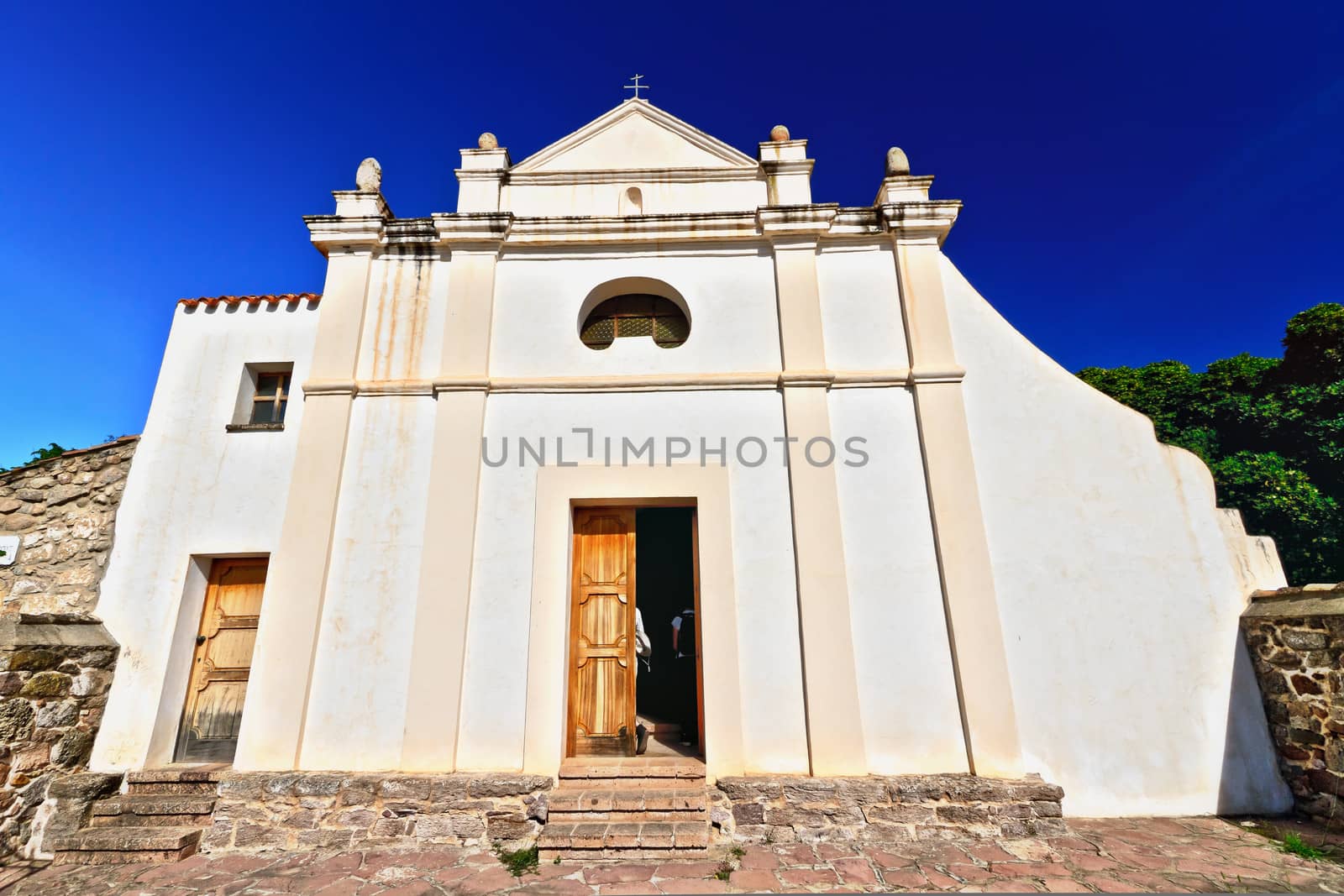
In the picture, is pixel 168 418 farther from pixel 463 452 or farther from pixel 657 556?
pixel 657 556

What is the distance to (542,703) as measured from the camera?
4.97 meters

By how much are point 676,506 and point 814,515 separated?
1.27 m

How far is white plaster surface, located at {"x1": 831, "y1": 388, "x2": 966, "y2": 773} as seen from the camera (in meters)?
4.87

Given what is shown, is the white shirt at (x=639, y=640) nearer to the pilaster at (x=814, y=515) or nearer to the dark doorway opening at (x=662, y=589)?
the pilaster at (x=814, y=515)

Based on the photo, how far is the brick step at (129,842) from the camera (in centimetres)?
446

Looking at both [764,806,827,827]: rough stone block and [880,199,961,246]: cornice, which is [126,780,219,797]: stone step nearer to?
[764,806,827,827]: rough stone block

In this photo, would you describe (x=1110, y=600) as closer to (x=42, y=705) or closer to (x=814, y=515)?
(x=814, y=515)

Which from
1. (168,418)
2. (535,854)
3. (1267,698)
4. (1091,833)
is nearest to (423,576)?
(535,854)

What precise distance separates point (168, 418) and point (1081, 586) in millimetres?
8849

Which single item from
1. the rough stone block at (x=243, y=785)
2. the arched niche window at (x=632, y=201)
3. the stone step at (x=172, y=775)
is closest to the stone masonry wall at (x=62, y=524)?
the stone step at (x=172, y=775)

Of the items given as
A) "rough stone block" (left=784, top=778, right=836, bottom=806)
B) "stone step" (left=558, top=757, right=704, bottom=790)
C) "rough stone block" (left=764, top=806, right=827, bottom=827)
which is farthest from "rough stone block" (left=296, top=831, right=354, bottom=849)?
"rough stone block" (left=784, top=778, right=836, bottom=806)

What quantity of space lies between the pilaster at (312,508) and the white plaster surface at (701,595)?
1398 millimetres

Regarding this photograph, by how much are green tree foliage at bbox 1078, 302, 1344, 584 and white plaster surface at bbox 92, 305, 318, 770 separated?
16.2 meters

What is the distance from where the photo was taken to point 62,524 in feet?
18.6
